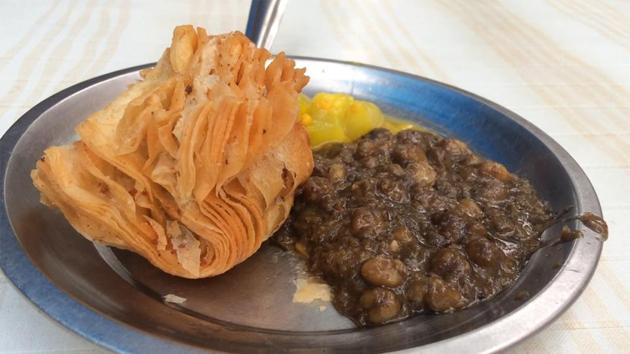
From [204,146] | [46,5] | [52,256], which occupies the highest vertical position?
[204,146]

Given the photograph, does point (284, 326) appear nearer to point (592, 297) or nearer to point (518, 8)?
point (592, 297)

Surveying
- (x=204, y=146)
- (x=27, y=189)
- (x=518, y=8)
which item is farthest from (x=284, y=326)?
(x=518, y=8)

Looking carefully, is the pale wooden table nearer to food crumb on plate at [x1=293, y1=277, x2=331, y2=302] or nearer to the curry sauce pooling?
the curry sauce pooling

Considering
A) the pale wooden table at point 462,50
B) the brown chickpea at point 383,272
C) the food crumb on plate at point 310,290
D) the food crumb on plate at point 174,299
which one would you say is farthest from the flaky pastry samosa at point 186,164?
the pale wooden table at point 462,50

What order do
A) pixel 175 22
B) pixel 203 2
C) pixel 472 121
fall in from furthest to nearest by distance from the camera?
pixel 203 2 → pixel 175 22 → pixel 472 121

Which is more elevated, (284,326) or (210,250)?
(210,250)

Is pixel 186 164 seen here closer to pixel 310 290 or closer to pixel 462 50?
pixel 310 290
